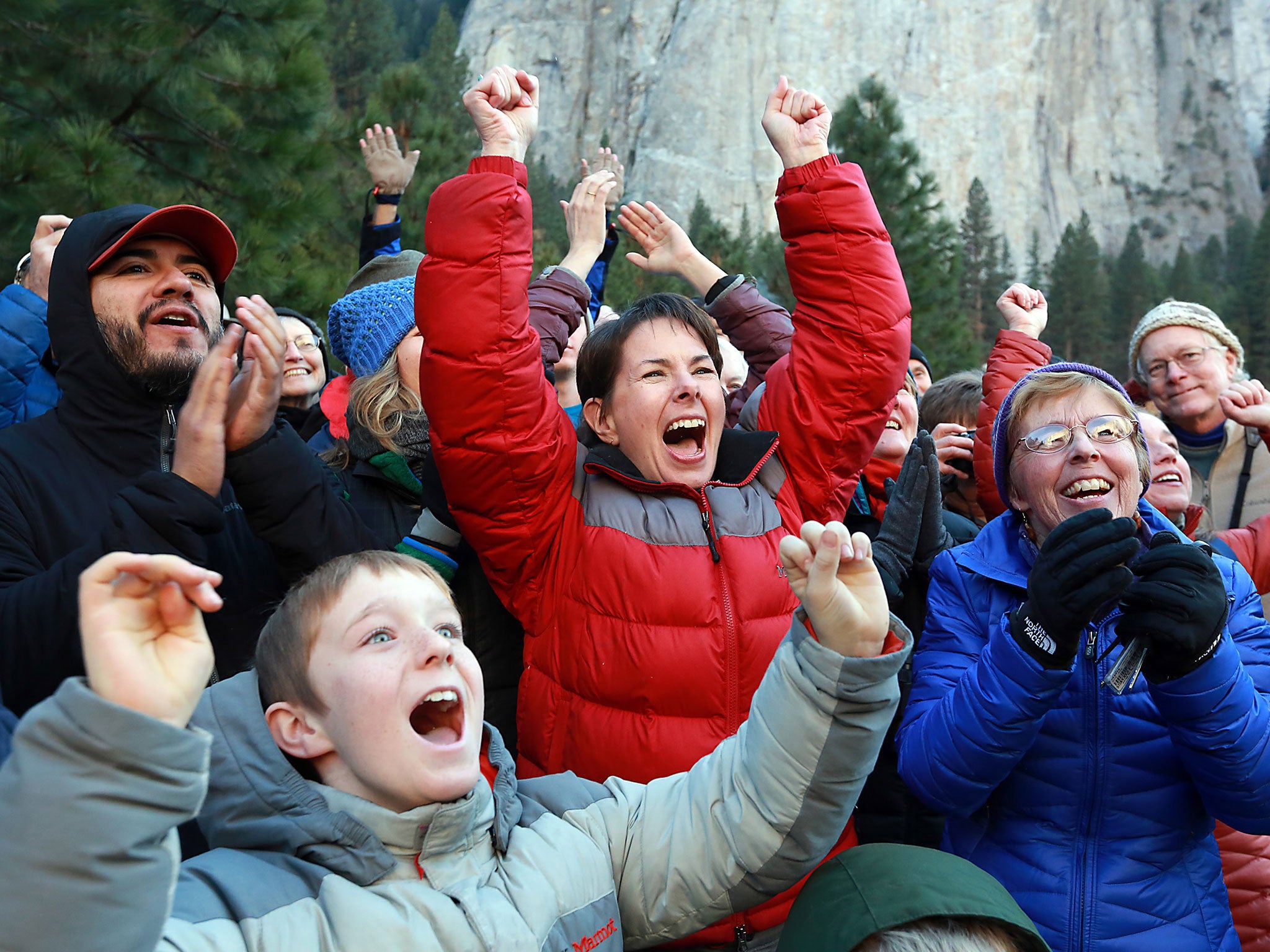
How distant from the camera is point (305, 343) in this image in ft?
14.0

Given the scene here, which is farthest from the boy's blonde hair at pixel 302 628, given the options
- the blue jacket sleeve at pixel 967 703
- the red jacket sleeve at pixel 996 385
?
the red jacket sleeve at pixel 996 385

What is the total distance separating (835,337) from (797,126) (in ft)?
1.75

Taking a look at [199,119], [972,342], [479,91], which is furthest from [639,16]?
[479,91]

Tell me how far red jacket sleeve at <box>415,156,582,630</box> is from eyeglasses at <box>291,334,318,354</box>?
2.25 meters

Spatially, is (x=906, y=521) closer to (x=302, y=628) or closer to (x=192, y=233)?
(x=302, y=628)

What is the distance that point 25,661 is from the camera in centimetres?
181

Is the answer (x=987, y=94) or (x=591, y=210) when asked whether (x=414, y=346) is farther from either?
(x=987, y=94)

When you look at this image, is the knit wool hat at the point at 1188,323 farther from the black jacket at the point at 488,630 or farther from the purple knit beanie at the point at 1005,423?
the black jacket at the point at 488,630

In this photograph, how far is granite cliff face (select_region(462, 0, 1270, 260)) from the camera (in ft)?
184

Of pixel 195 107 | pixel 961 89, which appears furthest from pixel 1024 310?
pixel 961 89

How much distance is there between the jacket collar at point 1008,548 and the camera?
2150 mm

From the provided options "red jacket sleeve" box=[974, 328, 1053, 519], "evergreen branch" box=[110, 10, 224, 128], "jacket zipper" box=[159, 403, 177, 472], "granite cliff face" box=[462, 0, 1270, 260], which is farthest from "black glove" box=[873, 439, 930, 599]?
"granite cliff face" box=[462, 0, 1270, 260]

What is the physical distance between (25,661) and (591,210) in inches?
71.5

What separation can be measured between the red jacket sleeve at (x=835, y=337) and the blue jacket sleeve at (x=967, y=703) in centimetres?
36
